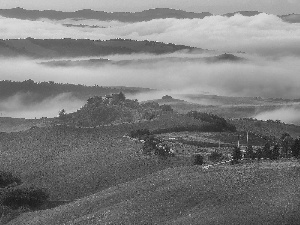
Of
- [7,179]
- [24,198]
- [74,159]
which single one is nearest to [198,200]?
[24,198]

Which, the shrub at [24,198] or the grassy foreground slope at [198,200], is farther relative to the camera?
the shrub at [24,198]

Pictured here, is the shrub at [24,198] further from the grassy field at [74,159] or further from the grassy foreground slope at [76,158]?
the grassy field at [74,159]

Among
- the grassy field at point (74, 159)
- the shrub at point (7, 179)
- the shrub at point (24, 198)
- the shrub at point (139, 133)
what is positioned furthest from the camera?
the shrub at point (139, 133)

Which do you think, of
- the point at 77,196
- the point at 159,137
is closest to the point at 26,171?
the point at 77,196

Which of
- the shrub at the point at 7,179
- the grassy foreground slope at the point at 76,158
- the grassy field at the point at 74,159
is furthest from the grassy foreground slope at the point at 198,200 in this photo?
A: the shrub at the point at 7,179

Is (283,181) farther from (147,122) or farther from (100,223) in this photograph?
(147,122)

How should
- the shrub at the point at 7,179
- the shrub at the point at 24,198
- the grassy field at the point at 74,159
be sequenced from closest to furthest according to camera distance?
1. the shrub at the point at 24,198
2. the grassy field at the point at 74,159
3. the shrub at the point at 7,179
